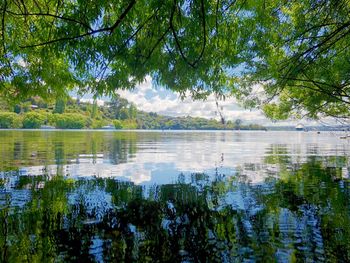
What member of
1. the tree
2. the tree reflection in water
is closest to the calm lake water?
the tree reflection in water

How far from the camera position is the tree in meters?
6.04

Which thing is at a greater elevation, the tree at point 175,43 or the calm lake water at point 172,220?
the tree at point 175,43

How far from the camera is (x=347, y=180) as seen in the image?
15656mm

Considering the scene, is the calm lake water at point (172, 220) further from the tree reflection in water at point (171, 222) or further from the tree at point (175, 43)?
the tree at point (175, 43)

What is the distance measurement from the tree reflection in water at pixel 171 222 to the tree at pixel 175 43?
3911mm

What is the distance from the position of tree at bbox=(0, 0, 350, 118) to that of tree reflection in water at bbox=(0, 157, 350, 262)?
12.8 feet

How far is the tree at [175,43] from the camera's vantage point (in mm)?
6039

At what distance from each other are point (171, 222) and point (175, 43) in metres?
4.84

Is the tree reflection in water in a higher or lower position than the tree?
lower

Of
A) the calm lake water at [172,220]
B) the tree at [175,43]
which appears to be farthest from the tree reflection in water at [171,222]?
the tree at [175,43]

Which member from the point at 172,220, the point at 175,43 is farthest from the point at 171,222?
the point at 175,43

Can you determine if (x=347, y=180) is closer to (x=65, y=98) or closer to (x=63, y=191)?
(x=63, y=191)

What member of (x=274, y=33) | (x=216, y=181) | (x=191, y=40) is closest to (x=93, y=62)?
(x=191, y=40)

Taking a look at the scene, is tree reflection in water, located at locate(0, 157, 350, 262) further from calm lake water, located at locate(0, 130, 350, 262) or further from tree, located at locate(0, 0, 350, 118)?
tree, located at locate(0, 0, 350, 118)
